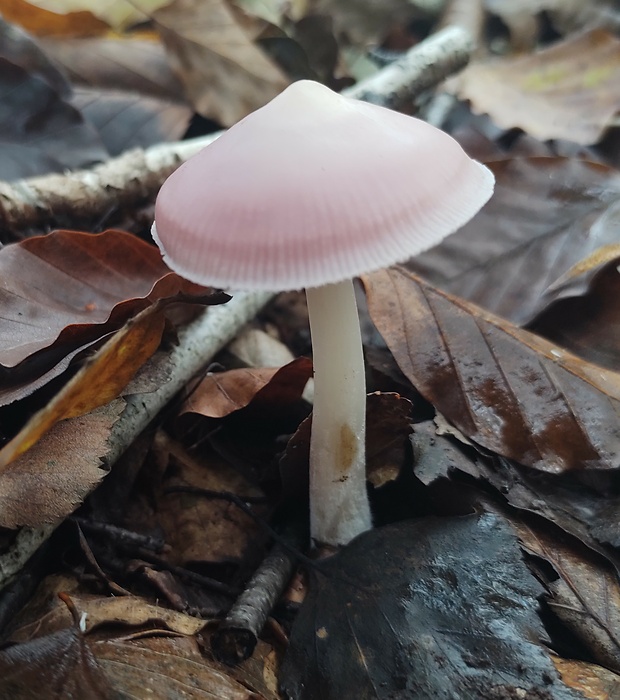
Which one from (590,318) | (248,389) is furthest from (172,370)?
(590,318)

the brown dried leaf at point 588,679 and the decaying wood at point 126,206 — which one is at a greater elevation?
the brown dried leaf at point 588,679

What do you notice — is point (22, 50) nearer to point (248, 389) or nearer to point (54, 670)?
point (248, 389)

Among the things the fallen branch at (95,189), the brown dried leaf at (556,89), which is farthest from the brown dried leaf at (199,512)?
the brown dried leaf at (556,89)

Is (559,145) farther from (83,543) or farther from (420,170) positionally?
(83,543)

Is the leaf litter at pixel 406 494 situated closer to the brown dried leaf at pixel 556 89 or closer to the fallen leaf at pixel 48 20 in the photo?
the brown dried leaf at pixel 556 89

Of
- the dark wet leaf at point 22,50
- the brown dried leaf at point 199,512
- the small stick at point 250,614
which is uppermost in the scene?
the dark wet leaf at point 22,50

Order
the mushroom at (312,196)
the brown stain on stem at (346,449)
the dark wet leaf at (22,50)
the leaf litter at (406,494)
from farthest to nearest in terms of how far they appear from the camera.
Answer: the dark wet leaf at (22,50)
the brown stain on stem at (346,449)
the leaf litter at (406,494)
the mushroom at (312,196)

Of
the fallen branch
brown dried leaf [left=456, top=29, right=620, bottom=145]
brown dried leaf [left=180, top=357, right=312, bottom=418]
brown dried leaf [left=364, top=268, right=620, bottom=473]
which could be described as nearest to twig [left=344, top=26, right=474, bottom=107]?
the fallen branch
